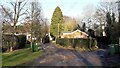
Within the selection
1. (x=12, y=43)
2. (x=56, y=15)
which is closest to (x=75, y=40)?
(x=12, y=43)

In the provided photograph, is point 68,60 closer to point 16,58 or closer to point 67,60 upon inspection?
point 67,60

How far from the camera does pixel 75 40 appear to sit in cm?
4516

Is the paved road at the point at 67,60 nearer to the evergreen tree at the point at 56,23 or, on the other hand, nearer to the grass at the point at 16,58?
the grass at the point at 16,58

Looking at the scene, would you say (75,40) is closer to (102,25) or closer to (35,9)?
(35,9)

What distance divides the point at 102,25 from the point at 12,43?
4137cm

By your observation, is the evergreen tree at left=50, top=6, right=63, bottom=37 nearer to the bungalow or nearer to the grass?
the bungalow

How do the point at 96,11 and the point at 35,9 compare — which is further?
the point at 96,11

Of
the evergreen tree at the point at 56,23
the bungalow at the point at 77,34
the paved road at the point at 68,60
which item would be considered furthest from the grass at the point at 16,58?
the evergreen tree at the point at 56,23

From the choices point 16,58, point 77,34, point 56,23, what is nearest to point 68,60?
point 16,58

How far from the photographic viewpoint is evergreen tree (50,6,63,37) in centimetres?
9456

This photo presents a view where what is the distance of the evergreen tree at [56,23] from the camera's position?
9456cm

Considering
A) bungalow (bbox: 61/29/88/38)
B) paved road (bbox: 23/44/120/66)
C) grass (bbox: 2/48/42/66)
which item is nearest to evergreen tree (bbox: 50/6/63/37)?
bungalow (bbox: 61/29/88/38)

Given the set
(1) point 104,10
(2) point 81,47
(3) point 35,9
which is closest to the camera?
(2) point 81,47

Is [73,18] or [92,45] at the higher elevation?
[73,18]
